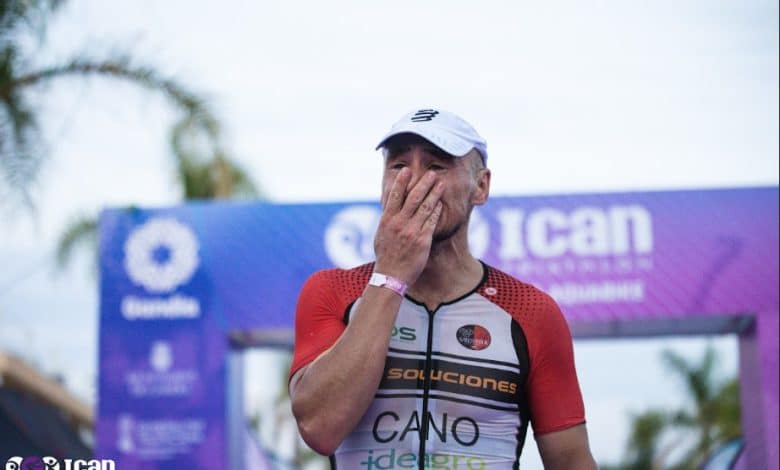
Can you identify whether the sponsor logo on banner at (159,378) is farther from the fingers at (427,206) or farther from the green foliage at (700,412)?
the green foliage at (700,412)

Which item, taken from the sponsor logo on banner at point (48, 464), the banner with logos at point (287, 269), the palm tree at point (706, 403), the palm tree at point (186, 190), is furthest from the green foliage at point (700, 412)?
the sponsor logo on banner at point (48, 464)

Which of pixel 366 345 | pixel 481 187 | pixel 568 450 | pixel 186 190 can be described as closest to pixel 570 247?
pixel 481 187

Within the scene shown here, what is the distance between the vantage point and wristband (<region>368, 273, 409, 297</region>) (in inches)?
89.7

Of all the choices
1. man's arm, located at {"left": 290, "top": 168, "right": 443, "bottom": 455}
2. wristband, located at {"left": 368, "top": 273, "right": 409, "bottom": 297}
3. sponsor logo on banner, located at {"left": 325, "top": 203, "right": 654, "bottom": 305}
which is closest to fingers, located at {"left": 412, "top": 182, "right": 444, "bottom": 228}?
man's arm, located at {"left": 290, "top": 168, "right": 443, "bottom": 455}

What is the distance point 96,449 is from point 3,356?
16.5 feet

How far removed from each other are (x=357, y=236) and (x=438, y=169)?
258 inches

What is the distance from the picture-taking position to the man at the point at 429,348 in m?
2.25

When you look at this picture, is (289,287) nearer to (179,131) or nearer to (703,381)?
(179,131)

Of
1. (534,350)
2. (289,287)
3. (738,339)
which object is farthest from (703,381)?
(534,350)

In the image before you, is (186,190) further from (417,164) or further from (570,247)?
(417,164)

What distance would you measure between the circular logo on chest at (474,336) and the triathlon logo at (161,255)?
276 inches

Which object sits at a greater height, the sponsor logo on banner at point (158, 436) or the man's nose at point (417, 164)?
the man's nose at point (417, 164)

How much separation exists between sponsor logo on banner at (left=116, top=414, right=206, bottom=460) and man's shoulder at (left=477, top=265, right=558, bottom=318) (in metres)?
6.92

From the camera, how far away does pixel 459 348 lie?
8.05 feet
